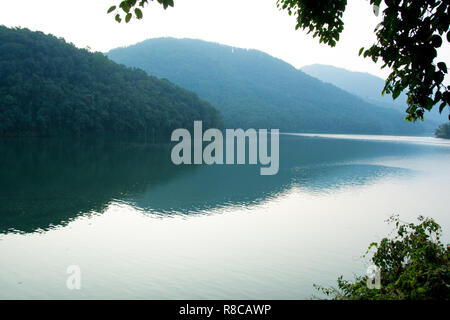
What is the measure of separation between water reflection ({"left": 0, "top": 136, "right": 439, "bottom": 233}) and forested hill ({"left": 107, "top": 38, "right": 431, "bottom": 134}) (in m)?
81.3

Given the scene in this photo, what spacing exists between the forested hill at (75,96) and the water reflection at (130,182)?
45.1ft

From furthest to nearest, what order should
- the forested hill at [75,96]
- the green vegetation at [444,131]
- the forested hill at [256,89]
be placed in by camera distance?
the forested hill at [256,89] < the green vegetation at [444,131] < the forested hill at [75,96]

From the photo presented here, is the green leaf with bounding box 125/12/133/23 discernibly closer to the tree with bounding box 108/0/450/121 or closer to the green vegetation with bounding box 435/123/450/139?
the tree with bounding box 108/0/450/121

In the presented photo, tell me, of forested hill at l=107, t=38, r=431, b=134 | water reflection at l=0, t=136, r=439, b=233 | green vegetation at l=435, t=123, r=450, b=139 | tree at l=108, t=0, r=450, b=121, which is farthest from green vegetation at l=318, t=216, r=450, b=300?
forested hill at l=107, t=38, r=431, b=134

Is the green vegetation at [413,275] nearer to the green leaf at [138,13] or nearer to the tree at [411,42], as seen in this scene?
the tree at [411,42]

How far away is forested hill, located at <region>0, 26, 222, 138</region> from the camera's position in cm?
5369

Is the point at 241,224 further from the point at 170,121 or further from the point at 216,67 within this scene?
the point at 216,67

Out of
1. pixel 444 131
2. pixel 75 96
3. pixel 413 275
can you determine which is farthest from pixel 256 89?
pixel 413 275

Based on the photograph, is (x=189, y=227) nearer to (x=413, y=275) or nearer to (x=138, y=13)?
(x=413, y=275)

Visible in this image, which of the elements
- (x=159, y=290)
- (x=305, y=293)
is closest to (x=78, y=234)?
(x=159, y=290)

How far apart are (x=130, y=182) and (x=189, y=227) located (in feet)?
36.9

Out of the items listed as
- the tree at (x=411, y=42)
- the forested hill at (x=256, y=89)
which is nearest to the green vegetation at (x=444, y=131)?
the forested hill at (x=256, y=89)

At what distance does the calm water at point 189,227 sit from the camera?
9.91 meters

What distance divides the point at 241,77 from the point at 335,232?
150 metres
